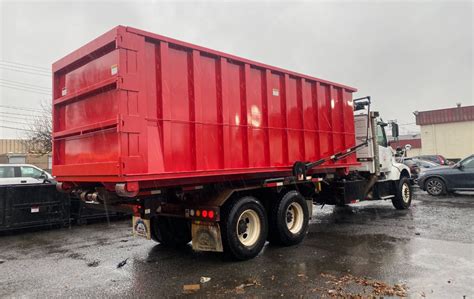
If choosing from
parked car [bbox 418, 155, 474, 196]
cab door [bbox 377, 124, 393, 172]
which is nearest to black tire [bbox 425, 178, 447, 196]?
parked car [bbox 418, 155, 474, 196]

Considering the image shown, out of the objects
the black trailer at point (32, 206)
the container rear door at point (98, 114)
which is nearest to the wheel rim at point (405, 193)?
the container rear door at point (98, 114)

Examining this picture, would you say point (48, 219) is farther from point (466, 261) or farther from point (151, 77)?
point (466, 261)

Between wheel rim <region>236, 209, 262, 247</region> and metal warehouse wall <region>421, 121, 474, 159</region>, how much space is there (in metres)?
37.6

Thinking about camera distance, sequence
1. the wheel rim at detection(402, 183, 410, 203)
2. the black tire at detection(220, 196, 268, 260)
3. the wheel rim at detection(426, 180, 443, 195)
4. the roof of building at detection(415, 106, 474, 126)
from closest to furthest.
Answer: the black tire at detection(220, 196, 268, 260), the wheel rim at detection(402, 183, 410, 203), the wheel rim at detection(426, 180, 443, 195), the roof of building at detection(415, 106, 474, 126)

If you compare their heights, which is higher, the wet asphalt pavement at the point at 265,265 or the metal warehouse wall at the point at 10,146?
the metal warehouse wall at the point at 10,146

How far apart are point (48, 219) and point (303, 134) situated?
22.9 feet

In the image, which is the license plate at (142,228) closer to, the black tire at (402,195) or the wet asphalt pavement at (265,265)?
the wet asphalt pavement at (265,265)

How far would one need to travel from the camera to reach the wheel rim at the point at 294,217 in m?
7.32

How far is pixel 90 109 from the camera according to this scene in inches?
217

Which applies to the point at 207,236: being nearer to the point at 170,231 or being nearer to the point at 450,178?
the point at 170,231

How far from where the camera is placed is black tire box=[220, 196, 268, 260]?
5.92 meters

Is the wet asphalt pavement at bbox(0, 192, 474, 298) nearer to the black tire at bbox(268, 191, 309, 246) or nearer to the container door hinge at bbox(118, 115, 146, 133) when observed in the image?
the black tire at bbox(268, 191, 309, 246)

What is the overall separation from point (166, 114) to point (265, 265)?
2795 millimetres

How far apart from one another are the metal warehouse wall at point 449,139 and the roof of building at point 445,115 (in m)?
0.44
